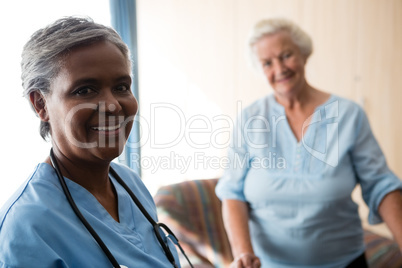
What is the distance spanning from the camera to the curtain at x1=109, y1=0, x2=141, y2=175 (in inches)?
96.0

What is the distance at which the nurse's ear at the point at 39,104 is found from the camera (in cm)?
82

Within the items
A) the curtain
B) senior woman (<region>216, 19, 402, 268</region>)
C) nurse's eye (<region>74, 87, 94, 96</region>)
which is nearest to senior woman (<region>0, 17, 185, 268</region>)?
nurse's eye (<region>74, 87, 94, 96</region>)

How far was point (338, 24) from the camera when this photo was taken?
3314mm

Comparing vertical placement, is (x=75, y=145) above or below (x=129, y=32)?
below

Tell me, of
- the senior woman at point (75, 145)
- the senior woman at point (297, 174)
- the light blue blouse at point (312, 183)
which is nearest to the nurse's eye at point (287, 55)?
the senior woman at point (297, 174)

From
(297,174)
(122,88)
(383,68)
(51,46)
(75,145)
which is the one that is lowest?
(297,174)

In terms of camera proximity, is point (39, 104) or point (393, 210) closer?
point (39, 104)

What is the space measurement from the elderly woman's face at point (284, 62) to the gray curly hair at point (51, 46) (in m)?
0.94

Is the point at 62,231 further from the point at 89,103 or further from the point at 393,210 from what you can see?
the point at 393,210

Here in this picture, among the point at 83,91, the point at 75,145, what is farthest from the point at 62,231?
the point at 83,91

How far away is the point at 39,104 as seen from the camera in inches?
32.6

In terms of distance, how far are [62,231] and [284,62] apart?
118 cm

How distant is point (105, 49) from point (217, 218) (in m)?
1.26

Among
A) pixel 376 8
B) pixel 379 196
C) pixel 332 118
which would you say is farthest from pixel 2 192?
pixel 376 8
